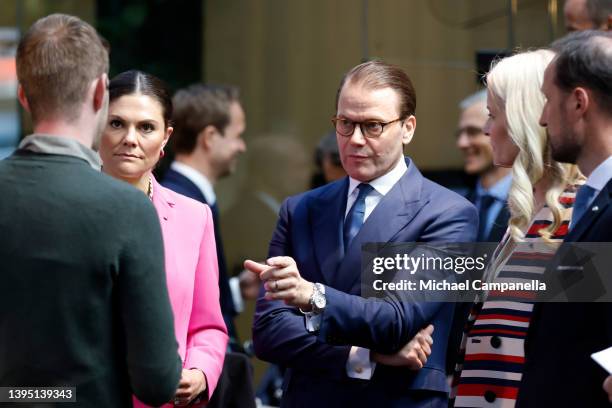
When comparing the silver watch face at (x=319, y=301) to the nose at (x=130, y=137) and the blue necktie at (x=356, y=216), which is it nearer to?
the blue necktie at (x=356, y=216)

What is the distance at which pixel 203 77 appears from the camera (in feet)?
25.8

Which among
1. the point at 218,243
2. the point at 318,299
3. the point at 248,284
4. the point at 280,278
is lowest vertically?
the point at 248,284

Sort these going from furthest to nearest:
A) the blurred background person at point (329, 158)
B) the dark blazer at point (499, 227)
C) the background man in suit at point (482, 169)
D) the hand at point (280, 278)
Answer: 1. the blurred background person at point (329, 158)
2. the background man in suit at point (482, 169)
3. the dark blazer at point (499, 227)
4. the hand at point (280, 278)

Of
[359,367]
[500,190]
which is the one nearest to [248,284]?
[500,190]

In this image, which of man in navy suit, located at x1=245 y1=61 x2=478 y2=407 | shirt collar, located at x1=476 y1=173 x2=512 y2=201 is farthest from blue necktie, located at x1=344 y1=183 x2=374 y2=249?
shirt collar, located at x1=476 y1=173 x2=512 y2=201

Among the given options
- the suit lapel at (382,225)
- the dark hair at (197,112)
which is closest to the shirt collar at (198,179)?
the dark hair at (197,112)

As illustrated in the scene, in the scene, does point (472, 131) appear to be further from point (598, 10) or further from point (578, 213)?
point (578, 213)

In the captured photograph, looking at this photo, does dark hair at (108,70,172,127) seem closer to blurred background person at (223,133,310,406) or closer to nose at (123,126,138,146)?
nose at (123,126,138,146)

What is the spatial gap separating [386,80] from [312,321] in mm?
955

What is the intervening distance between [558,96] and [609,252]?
0.51 m

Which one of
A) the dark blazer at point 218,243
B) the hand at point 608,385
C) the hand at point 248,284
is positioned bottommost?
the hand at point 248,284

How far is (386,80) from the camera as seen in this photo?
4.07m

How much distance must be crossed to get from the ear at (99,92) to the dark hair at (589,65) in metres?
1.30

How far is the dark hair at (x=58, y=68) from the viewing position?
110 inches
